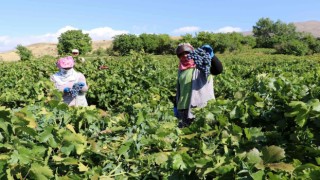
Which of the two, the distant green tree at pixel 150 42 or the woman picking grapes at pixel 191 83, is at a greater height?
the woman picking grapes at pixel 191 83

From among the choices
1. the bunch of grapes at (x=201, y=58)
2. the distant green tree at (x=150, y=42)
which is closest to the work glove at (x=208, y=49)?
the bunch of grapes at (x=201, y=58)

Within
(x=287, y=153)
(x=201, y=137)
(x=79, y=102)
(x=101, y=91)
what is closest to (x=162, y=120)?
(x=201, y=137)

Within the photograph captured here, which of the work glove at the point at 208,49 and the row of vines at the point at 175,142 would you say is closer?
the row of vines at the point at 175,142

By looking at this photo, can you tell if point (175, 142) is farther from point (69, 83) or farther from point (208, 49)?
point (69, 83)

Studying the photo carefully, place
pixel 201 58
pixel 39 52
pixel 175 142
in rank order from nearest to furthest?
pixel 175 142
pixel 201 58
pixel 39 52


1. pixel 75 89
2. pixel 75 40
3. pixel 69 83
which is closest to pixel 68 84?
pixel 69 83

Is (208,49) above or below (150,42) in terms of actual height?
above

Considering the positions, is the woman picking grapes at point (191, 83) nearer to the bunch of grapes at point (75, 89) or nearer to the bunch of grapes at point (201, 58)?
the bunch of grapes at point (201, 58)

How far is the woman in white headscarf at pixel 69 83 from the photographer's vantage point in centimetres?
512

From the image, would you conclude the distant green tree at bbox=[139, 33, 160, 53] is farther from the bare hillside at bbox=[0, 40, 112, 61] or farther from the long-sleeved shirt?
Result: the long-sleeved shirt

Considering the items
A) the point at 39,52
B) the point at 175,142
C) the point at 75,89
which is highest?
the point at 175,142

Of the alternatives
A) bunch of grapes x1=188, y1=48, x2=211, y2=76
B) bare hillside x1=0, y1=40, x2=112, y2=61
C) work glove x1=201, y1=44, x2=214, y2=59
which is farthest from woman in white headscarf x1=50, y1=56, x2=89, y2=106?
bare hillside x1=0, y1=40, x2=112, y2=61

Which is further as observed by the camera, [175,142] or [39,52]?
[39,52]

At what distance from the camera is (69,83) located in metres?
5.30
